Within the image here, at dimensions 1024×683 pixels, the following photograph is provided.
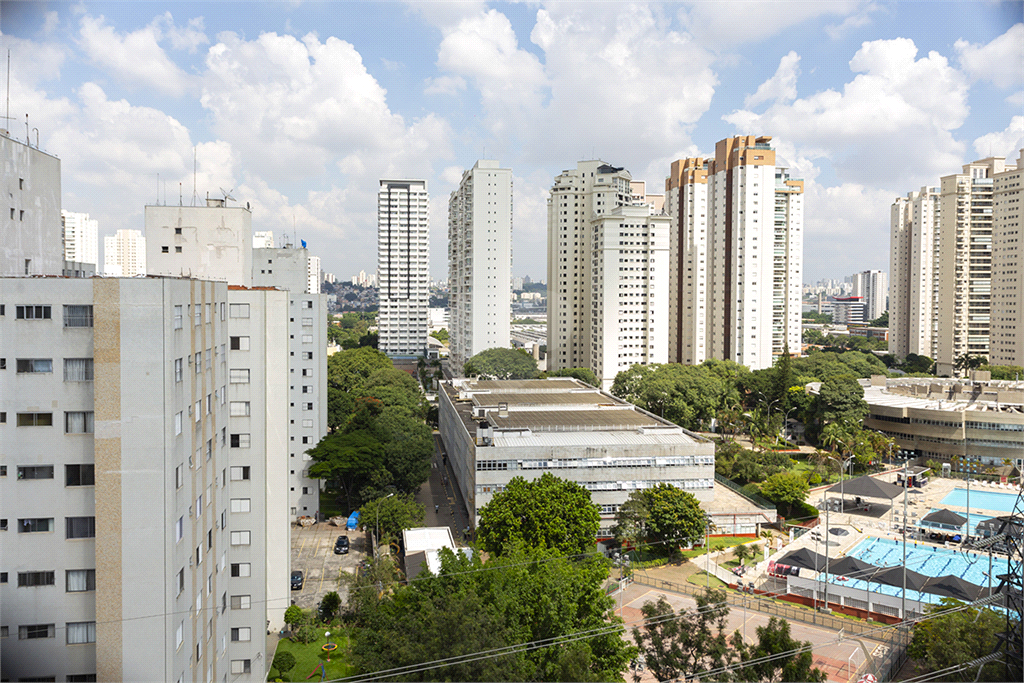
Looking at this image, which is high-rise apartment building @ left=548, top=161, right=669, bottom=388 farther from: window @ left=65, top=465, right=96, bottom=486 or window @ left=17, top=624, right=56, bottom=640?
window @ left=17, top=624, right=56, bottom=640

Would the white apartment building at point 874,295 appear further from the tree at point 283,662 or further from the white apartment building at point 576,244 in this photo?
the tree at point 283,662

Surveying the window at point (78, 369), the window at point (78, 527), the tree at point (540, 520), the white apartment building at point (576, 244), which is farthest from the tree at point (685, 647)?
the white apartment building at point (576, 244)

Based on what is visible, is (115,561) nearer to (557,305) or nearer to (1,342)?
(1,342)

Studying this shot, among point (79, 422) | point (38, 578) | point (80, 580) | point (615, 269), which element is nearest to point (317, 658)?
point (80, 580)

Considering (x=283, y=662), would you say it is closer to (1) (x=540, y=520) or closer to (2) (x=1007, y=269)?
(1) (x=540, y=520)

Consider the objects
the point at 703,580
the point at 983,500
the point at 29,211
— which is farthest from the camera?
the point at 983,500

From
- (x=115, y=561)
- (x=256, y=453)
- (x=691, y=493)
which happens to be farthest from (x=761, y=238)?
(x=115, y=561)

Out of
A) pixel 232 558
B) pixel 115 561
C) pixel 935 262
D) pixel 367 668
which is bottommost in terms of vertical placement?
pixel 367 668
